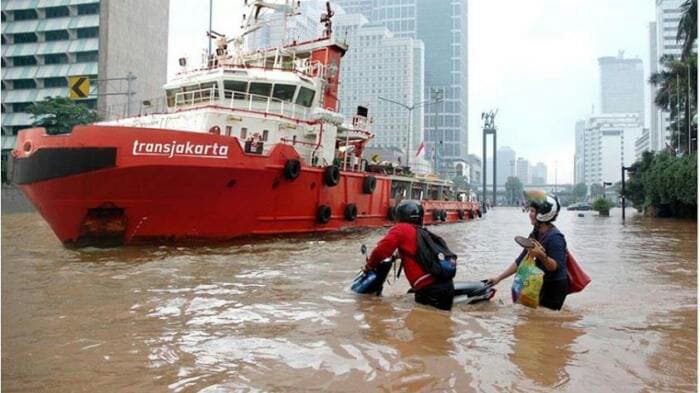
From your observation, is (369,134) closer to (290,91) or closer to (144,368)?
(290,91)

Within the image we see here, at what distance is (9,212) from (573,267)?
29066 millimetres

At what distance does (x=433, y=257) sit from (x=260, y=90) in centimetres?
1024

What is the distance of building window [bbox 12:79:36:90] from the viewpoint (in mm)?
44844

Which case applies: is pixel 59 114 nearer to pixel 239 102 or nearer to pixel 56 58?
pixel 56 58

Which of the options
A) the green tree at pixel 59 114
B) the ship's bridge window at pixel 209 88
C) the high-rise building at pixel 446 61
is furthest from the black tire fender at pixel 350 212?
the high-rise building at pixel 446 61

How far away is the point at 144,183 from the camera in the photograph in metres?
9.86

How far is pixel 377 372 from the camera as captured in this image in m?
3.09

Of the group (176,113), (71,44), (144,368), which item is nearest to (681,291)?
(144,368)

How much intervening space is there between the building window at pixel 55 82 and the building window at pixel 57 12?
4.87 meters

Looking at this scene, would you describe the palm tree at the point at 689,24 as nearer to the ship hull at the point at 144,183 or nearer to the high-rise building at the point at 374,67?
the ship hull at the point at 144,183

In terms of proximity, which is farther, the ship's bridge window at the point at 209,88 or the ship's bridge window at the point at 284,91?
the ship's bridge window at the point at 284,91

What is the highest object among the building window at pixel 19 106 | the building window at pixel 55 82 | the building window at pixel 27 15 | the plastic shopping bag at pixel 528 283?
the building window at pixel 27 15

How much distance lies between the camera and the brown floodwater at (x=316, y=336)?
9.78 feet

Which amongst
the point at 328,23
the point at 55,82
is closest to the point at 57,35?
the point at 55,82
